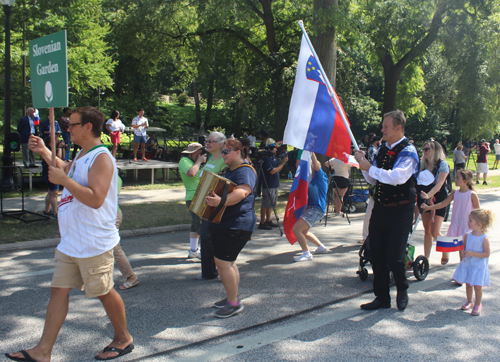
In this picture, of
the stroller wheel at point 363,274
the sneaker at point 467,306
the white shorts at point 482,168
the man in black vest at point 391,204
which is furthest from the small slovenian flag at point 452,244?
the white shorts at point 482,168

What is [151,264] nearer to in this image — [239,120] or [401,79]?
[401,79]

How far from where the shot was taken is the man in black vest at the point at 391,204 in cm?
436

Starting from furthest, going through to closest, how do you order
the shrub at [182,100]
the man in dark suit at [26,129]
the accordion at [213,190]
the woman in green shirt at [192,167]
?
the shrub at [182,100]
the man in dark suit at [26,129]
the woman in green shirt at [192,167]
the accordion at [213,190]

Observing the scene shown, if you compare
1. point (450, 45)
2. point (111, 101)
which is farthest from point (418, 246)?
point (111, 101)

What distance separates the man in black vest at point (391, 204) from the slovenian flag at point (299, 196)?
202 centimetres

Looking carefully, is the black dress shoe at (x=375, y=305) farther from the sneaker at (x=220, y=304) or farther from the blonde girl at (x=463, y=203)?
the blonde girl at (x=463, y=203)

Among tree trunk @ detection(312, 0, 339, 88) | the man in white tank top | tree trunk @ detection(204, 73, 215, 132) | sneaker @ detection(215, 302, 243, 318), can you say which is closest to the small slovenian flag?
sneaker @ detection(215, 302, 243, 318)

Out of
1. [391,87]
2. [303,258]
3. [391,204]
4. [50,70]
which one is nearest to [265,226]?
[303,258]

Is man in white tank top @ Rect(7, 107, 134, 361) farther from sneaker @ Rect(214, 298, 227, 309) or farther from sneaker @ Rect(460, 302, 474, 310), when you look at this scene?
sneaker @ Rect(460, 302, 474, 310)

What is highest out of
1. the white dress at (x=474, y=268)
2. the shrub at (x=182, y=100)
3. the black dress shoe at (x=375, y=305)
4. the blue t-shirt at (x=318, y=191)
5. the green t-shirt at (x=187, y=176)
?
the shrub at (x=182, y=100)

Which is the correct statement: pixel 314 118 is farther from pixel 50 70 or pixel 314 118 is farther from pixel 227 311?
pixel 50 70

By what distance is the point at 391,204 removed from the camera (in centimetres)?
452

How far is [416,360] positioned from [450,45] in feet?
53.4

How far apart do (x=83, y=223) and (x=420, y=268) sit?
431cm
